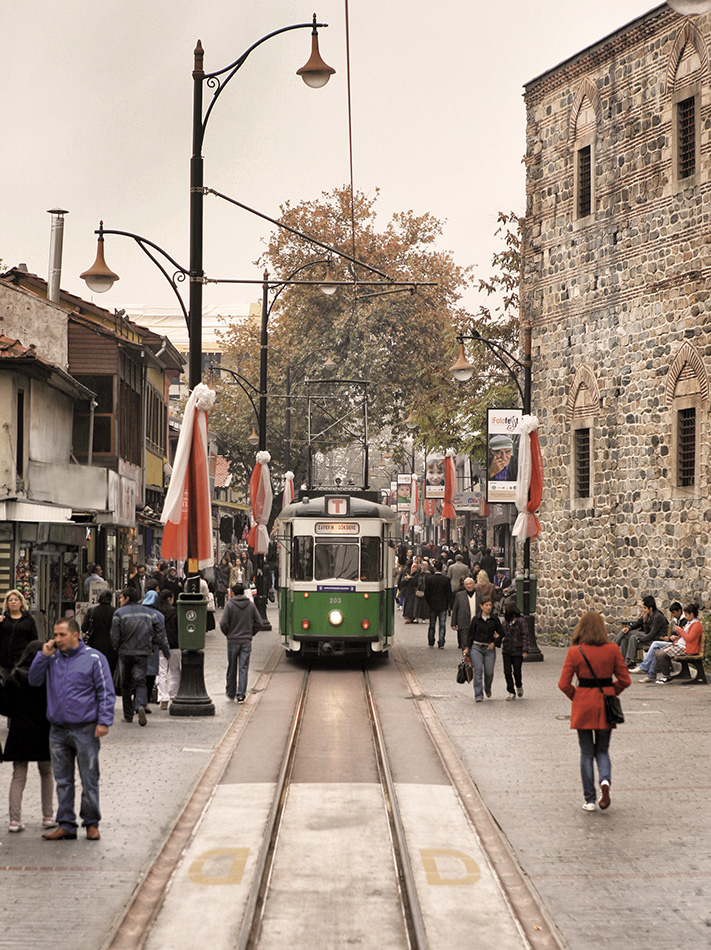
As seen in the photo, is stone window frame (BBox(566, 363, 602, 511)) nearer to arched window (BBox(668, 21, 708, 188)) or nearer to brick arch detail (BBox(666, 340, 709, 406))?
brick arch detail (BBox(666, 340, 709, 406))

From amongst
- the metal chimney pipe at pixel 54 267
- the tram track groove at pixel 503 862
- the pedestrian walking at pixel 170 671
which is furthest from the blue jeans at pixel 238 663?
the metal chimney pipe at pixel 54 267

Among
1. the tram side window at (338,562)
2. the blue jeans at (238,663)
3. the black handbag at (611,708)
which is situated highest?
the tram side window at (338,562)

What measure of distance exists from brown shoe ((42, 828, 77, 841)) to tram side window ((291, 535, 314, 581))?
1416cm

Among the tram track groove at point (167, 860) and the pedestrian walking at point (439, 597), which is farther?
the pedestrian walking at point (439, 597)

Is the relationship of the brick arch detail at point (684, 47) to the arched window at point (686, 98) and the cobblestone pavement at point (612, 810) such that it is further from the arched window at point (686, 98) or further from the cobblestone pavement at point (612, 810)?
the cobblestone pavement at point (612, 810)

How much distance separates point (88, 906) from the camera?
839cm

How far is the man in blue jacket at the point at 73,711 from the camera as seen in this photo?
10453mm

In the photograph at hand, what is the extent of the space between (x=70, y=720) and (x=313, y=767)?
430cm

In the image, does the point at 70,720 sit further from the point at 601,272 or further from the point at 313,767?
the point at 601,272

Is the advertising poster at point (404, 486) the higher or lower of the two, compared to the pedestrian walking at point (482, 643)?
higher

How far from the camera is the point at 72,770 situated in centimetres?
1066

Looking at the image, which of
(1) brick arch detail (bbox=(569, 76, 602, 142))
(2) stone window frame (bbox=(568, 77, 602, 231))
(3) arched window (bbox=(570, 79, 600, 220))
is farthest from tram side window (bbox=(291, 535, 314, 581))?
(1) brick arch detail (bbox=(569, 76, 602, 142))

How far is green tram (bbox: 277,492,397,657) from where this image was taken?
24.3m

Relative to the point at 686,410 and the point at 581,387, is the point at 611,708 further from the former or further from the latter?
the point at 581,387
